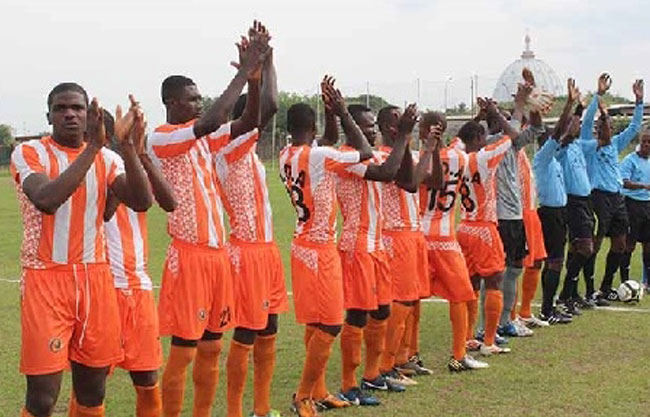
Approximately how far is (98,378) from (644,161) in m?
9.87

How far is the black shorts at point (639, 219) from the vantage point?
12922 mm

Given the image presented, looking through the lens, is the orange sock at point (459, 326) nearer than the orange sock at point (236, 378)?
No

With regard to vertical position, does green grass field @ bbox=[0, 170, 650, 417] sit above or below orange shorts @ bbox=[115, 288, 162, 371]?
below

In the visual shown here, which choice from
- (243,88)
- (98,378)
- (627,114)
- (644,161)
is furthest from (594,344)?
(627,114)

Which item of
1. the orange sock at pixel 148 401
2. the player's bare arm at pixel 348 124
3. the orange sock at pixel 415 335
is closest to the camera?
the orange sock at pixel 148 401

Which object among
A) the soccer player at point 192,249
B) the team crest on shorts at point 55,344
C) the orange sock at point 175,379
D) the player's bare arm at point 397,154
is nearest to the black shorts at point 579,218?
the player's bare arm at point 397,154

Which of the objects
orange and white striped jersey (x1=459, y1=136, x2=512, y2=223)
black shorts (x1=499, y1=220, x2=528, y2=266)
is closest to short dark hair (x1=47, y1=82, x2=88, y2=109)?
orange and white striped jersey (x1=459, y1=136, x2=512, y2=223)

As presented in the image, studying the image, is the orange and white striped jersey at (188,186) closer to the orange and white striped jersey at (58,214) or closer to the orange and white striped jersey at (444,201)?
the orange and white striped jersey at (58,214)

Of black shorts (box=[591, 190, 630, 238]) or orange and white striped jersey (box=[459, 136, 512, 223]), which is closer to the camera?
orange and white striped jersey (box=[459, 136, 512, 223])

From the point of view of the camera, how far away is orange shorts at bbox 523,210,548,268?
10.3 m

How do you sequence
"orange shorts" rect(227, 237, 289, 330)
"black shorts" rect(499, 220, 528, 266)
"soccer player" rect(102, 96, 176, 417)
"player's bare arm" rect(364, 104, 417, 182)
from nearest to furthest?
1. "soccer player" rect(102, 96, 176, 417)
2. "orange shorts" rect(227, 237, 289, 330)
3. "player's bare arm" rect(364, 104, 417, 182)
4. "black shorts" rect(499, 220, 528, 266)

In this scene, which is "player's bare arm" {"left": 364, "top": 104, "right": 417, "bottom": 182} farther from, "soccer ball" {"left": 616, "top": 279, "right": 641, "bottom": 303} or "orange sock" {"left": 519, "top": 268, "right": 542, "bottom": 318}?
"soccer ball" {"left": 616, "top": 279, "right": 641, "bottom": 303}

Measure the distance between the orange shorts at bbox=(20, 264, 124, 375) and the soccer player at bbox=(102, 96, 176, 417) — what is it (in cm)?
33

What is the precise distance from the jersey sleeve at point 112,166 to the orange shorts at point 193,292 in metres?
1.05
